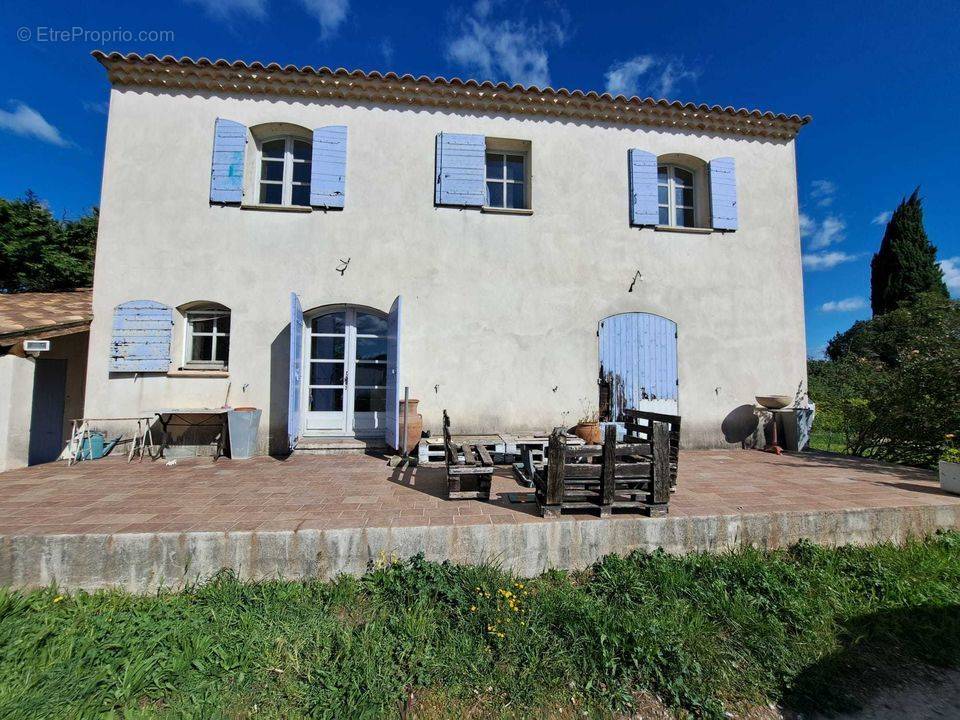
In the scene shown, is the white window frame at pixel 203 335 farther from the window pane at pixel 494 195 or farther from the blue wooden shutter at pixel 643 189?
the blue wooden shutter at pixel 643 189

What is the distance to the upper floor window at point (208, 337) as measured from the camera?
5.91 m

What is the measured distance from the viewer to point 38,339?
16.0 ft

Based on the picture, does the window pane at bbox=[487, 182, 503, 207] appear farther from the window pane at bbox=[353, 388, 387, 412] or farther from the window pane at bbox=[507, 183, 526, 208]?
the window pane at bbox=[353, 388, 387, 412]

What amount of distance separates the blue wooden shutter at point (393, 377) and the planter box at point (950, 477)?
633cm

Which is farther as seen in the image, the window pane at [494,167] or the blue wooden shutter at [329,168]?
the window pane at [494,167]

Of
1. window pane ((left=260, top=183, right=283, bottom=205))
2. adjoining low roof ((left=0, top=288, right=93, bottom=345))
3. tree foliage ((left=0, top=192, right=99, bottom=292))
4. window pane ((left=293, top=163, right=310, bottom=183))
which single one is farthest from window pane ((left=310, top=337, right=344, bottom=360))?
tree foliage ((left=0, top=192, right=99, bottom=292))

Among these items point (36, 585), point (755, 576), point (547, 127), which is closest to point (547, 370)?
point (755, 576)

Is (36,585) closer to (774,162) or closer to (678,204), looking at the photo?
(678,204)

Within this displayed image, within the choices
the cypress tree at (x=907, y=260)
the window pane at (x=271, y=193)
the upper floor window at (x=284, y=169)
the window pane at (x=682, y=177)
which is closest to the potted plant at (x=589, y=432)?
the window pane at (x=682, y=177)

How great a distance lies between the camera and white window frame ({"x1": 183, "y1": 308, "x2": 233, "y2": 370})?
5.87m

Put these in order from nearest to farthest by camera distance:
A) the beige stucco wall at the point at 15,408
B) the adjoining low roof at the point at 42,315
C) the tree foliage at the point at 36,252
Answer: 1. the beige stucco wall at the point at 15,408
2. the adjoining low roof at the point at 42,315
3. the tree foliage at the point at 36,252

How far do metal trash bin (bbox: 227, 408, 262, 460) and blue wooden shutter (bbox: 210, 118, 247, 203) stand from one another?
3315mm

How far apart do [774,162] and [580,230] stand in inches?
159

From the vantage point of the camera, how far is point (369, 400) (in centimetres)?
617
